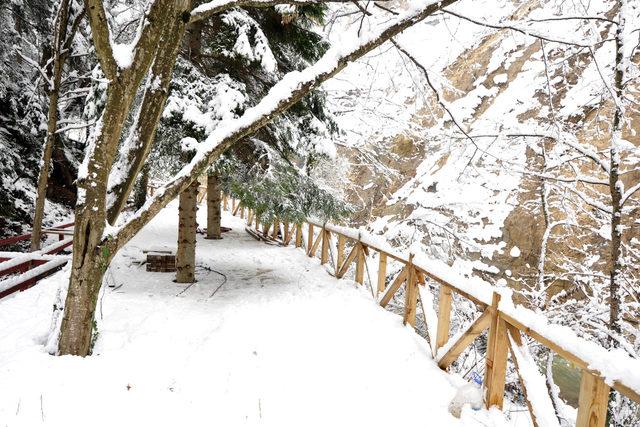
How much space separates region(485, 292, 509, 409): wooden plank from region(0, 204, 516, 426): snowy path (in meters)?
0.17

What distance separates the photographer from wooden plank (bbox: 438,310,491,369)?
347 centimetres

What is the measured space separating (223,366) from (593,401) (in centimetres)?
311

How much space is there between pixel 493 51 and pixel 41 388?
21.8m

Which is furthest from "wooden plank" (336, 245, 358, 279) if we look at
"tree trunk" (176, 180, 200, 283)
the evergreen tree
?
"tree trunk" (176, 180, 200, 283)

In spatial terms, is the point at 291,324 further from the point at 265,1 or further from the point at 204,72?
the point at 204,72

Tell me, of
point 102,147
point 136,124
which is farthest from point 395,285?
point 102,147

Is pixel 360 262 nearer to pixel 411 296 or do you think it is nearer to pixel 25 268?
pixel 411 296

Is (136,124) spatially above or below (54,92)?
below

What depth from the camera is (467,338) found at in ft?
12.3

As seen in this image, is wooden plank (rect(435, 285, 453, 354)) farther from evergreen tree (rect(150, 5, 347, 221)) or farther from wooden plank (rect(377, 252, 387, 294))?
evergreen tree (rect(150, 5, 347, 221))

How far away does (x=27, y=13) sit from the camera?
9898mm

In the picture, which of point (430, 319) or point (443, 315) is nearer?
point (443, 315)

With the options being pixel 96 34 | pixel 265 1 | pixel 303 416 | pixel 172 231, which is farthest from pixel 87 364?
pixel 172 231

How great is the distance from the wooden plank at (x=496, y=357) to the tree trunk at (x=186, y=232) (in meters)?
5.32
